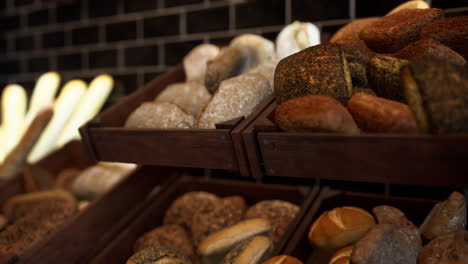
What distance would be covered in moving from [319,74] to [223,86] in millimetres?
283

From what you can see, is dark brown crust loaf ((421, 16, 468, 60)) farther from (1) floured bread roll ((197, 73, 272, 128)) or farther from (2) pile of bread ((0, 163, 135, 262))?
(2) pile of bread ((0, 163, 135, 262))

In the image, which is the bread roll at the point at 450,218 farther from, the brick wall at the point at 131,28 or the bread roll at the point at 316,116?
the brick wall at the point at 131,28

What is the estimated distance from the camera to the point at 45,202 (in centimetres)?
139

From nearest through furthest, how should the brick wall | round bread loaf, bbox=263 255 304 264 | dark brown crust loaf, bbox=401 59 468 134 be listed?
dark brown crust loaf, bbox=401 59 468 134
round bread loaf, bbox=263 255 304 264
the brick wall

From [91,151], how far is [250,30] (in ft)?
3.10

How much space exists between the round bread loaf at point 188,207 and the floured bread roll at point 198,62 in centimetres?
43

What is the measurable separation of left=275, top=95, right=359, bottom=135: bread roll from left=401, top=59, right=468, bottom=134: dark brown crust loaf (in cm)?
12

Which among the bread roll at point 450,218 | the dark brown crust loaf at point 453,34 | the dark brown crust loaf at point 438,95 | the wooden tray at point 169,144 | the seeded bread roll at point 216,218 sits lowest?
the seeded bread roll at point 216,218

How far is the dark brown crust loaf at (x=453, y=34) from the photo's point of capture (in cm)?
83

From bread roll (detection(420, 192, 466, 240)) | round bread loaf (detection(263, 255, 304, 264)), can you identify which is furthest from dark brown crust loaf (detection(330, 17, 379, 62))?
round bread loaf (detection(263, 255, 304, 264))

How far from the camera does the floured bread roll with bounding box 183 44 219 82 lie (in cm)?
140

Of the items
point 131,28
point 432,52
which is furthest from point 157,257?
point 131,28

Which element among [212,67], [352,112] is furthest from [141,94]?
[352,112]

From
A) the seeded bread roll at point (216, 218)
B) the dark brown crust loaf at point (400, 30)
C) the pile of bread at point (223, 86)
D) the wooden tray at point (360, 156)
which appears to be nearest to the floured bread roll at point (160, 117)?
the pile of bread at point (223, 86)
